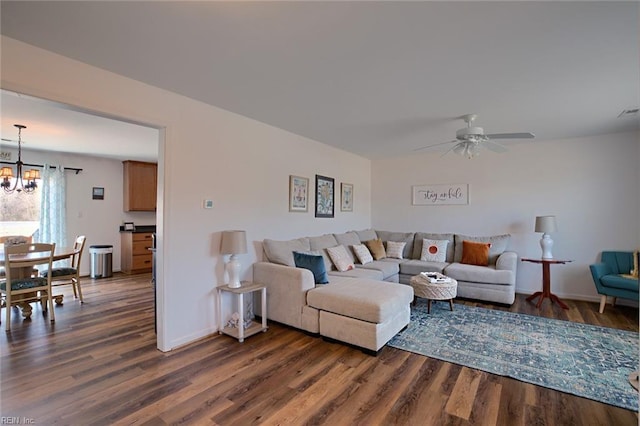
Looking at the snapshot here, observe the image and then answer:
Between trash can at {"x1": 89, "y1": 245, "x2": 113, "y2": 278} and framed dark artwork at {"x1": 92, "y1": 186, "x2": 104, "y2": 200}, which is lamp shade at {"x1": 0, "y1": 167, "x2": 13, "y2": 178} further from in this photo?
trash can at {"x1": 89, "y1": 245, "x2": 113, "y2": 278}

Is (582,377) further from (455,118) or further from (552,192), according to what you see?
(552,192)

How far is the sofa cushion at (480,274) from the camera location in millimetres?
4258

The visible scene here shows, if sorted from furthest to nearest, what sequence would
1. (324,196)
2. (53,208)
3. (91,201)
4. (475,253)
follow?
(91,201)
(53,208)
(324,196)
(475,253)

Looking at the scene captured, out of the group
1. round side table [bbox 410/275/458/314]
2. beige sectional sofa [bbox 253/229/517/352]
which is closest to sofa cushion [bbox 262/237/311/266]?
beige sectional sofa [bbox 253/229/517/352]

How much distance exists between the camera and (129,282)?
18.4 ft

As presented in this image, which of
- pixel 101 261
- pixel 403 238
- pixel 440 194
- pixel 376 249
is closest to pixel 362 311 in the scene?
pixel 376 249

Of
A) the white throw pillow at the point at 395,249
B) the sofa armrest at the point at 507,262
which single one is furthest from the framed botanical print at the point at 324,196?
the sofa armrest at the point at 507,262

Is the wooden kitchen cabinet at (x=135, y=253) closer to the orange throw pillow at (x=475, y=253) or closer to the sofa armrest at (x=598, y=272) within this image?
the orange throw pillow at (x=475, y=253)

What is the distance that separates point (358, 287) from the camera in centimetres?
331

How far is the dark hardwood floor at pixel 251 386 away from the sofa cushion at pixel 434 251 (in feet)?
8.72

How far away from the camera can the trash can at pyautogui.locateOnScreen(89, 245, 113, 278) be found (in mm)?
5961

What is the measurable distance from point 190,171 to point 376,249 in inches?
136

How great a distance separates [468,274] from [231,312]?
3.37 m

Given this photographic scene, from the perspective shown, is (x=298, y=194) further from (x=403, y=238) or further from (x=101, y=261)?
(x=101, y=261)
